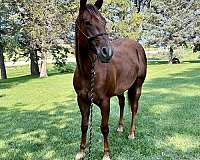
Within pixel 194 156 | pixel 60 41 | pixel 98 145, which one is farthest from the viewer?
pixel 60 41

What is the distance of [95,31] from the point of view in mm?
4172

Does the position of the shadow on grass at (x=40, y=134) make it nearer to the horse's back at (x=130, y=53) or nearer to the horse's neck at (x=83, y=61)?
the horse's neck at (x=83, y=61)

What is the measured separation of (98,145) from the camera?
575 cm

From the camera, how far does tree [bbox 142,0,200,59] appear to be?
33.8 metres

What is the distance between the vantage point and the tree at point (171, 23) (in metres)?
33.8

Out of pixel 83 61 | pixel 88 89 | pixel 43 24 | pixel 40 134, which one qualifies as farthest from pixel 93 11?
pixel 43 24

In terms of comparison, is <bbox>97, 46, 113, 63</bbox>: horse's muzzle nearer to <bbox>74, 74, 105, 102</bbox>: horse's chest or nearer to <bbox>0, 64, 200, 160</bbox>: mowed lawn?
<bbox>74, 74, 105, 102</bbox>: horse's chest

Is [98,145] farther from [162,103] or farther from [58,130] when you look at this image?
[162,103]

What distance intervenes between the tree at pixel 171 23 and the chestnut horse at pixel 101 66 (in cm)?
2836

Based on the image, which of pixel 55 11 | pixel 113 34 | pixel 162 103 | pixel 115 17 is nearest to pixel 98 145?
pixel 162 103

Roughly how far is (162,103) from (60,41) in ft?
57.5

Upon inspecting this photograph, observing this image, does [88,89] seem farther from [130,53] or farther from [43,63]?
[43,63]

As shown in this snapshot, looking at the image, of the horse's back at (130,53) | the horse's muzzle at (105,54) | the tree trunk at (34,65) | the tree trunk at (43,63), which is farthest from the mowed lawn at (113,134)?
the tree trunk at (34,65)

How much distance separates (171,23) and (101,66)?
99.1ft
